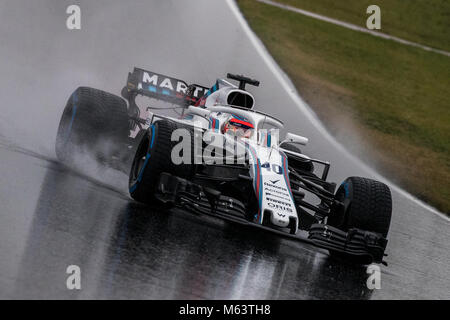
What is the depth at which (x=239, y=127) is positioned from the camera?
9930 millimetres

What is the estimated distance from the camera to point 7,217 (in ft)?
22.0

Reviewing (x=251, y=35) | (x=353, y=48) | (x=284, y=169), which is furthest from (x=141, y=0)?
(x=284, y=169)

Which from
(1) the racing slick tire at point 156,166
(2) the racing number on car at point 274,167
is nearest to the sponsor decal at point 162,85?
(1) the racing slick tire at point 156,166

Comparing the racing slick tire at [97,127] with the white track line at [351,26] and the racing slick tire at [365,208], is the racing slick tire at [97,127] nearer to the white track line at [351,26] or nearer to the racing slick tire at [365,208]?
the racing slick tire at [365,208]

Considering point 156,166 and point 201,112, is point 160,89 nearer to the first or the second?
point 201,112

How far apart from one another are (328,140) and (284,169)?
807 centimetres

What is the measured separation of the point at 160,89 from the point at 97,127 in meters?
2.18

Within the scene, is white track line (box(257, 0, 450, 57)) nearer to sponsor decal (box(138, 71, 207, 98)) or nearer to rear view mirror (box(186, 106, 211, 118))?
sponsor decal (box(138, 71, 207, 98))

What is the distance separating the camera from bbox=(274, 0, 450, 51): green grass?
1110 inches

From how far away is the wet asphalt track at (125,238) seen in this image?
563 centimetres

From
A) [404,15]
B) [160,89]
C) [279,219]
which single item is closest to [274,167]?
[279,219]

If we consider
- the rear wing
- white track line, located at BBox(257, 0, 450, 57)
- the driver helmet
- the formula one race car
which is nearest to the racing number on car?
the formula one race car

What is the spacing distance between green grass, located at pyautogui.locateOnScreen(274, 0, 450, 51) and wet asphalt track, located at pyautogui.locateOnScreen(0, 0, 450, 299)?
11.3m
